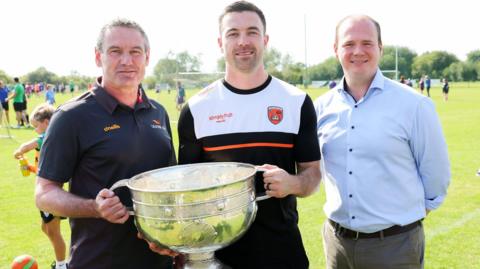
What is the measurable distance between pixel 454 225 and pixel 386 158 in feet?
13.0

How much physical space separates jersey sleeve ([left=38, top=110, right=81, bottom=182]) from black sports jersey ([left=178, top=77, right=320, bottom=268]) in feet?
2.17

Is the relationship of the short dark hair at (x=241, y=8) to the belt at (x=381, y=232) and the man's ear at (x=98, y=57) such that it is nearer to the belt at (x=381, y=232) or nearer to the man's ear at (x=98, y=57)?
the man's ear at (x=98, y=57)

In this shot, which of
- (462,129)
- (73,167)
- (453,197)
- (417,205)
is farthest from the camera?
(462,129)

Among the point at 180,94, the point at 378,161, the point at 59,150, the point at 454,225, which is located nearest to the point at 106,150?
the point at 59,150

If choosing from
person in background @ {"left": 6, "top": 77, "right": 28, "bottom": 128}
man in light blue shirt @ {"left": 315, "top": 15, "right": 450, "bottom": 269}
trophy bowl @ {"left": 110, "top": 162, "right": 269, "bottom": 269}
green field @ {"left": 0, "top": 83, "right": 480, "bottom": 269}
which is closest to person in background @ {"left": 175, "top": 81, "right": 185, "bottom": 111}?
person in background @ {"left": 6, "top": 77, "right": 28, "bottom": 128}

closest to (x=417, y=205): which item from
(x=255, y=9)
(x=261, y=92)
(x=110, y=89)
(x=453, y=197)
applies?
(x=261, y=92)

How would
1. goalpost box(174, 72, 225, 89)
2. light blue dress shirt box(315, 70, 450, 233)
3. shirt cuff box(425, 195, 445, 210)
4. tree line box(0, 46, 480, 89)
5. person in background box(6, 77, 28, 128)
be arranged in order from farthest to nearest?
1. tree line box(0, 46, 480, 89)
2. goalpost box(174, 72, 225, 89)
3. person in background box(6, 77, 28, 128)
4. shirt cuff box(425, 195, 445, 210)
5. light blue dress shirt box(315, 70, 450, 233)

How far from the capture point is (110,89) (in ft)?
9.25

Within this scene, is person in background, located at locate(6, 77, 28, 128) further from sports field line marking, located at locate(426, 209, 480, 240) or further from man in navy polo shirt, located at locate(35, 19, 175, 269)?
man in navy polo shirt, located at locate(35, 19, 175, 269)

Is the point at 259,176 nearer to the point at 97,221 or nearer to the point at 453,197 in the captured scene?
the point at 97,221

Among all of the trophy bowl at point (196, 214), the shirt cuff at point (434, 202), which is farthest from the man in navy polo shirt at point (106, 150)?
the shirt cuff at point (434, 202)

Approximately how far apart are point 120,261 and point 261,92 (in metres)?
1.29

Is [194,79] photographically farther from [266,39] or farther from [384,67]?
[384,67]

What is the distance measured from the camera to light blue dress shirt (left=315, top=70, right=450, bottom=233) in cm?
302
